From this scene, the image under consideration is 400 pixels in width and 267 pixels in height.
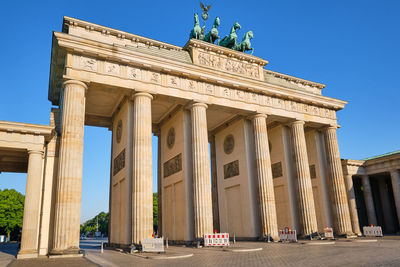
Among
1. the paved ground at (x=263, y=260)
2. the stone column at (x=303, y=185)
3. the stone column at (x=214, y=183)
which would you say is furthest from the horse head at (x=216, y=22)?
the paved ground at (x=263, y=260)

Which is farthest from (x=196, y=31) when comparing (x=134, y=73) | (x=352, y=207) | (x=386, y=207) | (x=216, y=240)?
(x=386, y=207)

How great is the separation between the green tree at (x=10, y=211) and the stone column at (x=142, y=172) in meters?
43.7

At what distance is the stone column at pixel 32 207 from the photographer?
16.3 metres

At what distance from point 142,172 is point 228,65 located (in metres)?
12.3

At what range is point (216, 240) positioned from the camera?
782 inches

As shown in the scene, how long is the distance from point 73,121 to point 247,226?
1606 cm

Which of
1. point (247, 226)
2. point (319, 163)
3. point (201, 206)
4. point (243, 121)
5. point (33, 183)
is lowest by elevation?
point (247, 226)

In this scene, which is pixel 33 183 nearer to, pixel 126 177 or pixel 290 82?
pixel 126 177

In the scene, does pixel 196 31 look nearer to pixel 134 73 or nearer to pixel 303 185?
pixel 134 73

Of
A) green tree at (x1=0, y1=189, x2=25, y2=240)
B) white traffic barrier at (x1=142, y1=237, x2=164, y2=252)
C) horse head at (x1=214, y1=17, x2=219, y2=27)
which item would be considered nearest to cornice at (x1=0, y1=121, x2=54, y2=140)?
white traffic barrier at (x1=142, y1=237, x2=164, y2=252)

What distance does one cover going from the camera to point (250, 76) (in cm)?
2778

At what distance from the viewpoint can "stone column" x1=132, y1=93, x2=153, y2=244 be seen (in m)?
19.3

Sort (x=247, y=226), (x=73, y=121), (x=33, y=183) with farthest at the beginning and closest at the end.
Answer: (x=247, y=226), (x=73, y=121), (x=33, y=183)

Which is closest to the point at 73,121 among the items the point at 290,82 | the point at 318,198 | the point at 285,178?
the point at 285,178
